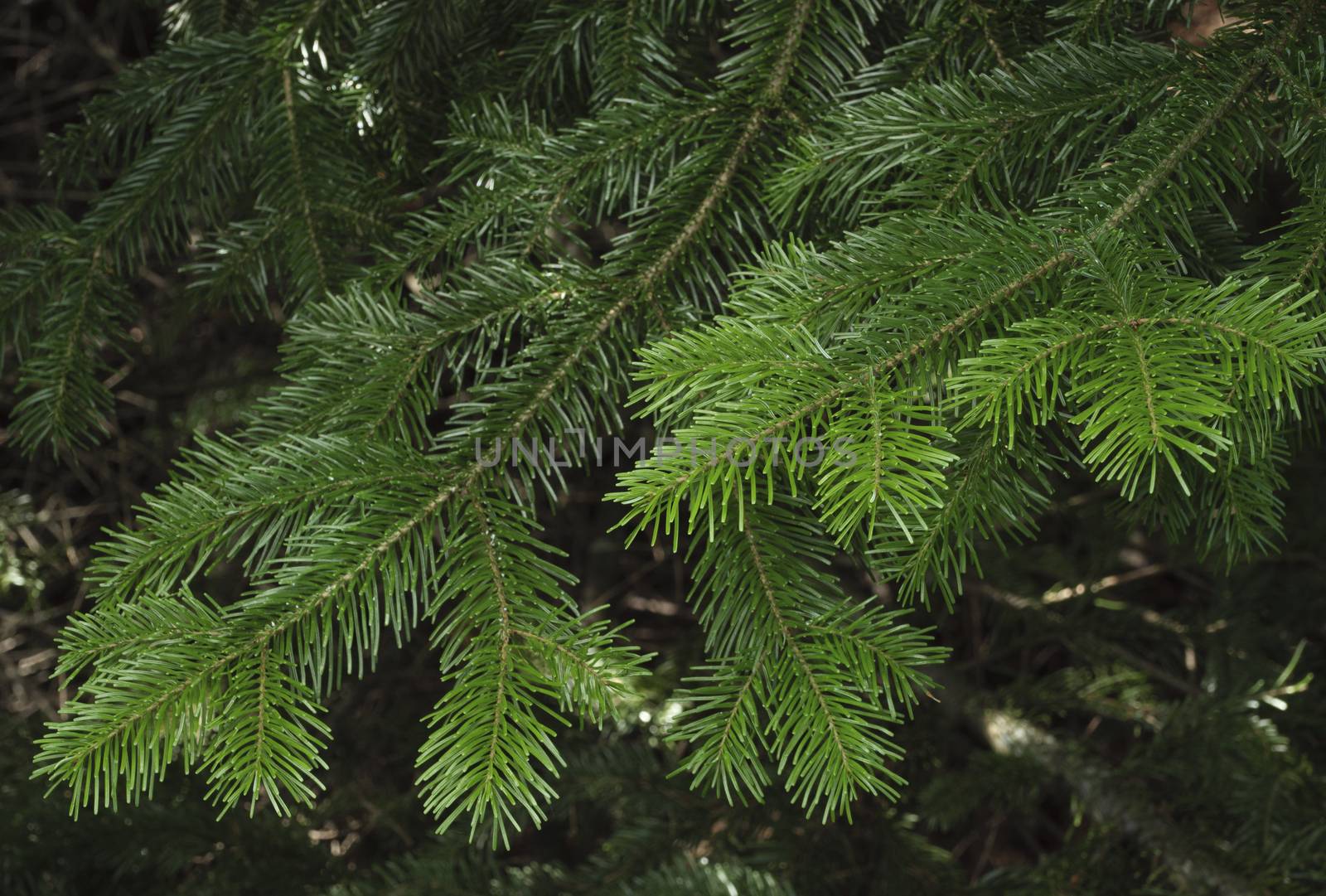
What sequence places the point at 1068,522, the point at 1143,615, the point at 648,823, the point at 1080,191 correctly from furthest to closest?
the point at 1068,522 → the point at 1143,615 → the point at 648,823 → the point at 1080,191

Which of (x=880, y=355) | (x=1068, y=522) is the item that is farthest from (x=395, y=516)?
(x=1068, y=522)

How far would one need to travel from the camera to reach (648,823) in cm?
121

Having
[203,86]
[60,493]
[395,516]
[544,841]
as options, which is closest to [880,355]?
[395,516]

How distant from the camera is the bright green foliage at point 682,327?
1.71 feet

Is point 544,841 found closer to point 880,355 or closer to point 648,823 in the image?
point 648,823

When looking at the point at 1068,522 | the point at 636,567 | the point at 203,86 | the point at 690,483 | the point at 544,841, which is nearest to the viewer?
the point at 690,483

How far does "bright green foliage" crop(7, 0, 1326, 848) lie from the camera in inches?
20.6

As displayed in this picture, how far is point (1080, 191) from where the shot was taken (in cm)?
60

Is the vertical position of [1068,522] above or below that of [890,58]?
below

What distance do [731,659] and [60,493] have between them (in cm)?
160

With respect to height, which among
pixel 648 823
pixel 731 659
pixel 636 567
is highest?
pixel 731 659

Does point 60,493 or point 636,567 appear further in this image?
point 636,567

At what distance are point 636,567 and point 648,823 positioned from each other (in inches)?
28.3

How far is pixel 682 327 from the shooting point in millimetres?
681
